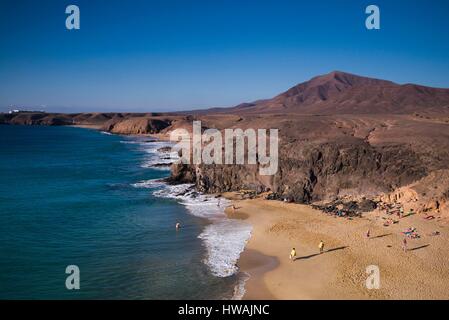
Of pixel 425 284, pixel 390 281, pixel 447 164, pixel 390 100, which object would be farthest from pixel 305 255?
pixel 390 100

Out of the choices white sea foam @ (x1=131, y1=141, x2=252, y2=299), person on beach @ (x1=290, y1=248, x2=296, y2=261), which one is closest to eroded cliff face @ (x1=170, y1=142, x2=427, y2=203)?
white sea foam @ (x1=131, y1=141, x2=252, y2=299)

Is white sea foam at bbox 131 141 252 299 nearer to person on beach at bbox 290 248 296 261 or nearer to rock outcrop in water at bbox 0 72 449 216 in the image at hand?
rock outcrop in water at bbox 0 72 449 216

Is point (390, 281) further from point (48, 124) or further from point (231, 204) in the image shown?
point (48, 124)

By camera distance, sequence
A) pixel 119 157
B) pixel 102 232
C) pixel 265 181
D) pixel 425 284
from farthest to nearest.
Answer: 1. pixel 119 157
2. pixel 265 181
3. pixel 102 232
4. pixel 425 284

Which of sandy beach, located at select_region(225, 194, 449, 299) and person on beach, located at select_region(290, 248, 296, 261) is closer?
sandy beach, located at select_region(225, 194, 449, 299)

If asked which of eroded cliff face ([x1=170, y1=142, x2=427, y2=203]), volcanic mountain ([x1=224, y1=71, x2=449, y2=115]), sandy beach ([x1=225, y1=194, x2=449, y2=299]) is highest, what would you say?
volcanic mountain ([x1=224, y1=71, x2=449, y2=115])
